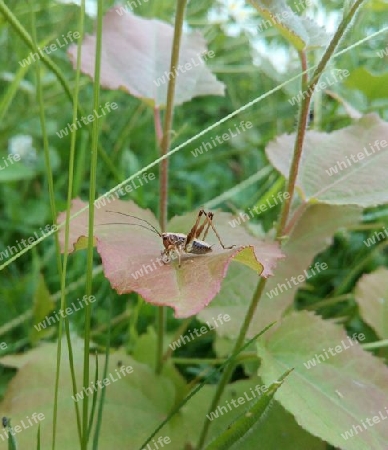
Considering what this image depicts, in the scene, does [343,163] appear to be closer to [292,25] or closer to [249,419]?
[292,25]

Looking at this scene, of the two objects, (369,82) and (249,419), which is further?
(369,82)

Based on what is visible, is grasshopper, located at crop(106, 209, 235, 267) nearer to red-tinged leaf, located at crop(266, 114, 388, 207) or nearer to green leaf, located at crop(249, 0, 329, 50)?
red-tinged leaf, located at crop(266, 114, 388, 207)

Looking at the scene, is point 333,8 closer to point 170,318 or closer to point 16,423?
point 170,318

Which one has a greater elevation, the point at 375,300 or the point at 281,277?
the point at 281,277

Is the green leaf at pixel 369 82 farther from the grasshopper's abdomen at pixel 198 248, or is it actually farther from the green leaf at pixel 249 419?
the green leaf at pixel 249 419

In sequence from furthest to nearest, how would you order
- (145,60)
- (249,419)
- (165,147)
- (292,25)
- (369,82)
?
(369,82)
(145,60)
(165,147)
(292,25)
(249,419)

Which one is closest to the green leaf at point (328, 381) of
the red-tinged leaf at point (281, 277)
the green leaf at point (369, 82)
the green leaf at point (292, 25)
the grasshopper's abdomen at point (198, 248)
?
the red-tinged leaf at point (281, 277)

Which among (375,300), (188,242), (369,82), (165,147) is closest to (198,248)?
(188,242)
